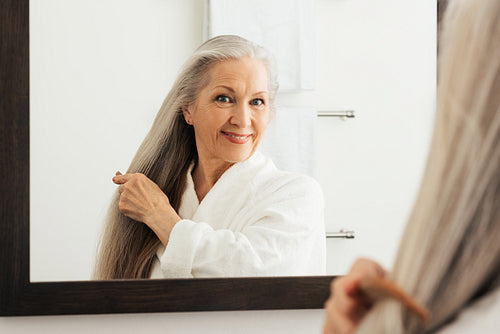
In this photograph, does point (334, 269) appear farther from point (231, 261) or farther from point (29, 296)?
point (29, 296)

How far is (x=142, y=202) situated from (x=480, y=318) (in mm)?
864

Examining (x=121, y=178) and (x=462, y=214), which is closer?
(x=462, y=214)

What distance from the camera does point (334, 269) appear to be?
116 centimetres

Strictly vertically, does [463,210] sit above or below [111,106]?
below

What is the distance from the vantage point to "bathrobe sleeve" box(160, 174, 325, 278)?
1087 millimetres

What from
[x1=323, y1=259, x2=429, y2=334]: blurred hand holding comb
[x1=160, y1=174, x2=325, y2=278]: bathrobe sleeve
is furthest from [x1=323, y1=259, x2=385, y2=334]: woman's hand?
[x1=160, y1=174, x2=325, y2=278]: bathrobe sleeve

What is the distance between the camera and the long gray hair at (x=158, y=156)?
1104 millimetres

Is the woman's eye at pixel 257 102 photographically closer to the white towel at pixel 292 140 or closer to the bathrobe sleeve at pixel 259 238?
the white towel at pixel 292 140

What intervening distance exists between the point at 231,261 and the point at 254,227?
0.09 m

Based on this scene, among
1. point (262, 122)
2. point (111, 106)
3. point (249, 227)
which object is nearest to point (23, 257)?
point (111, 106)

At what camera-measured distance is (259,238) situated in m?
1.10

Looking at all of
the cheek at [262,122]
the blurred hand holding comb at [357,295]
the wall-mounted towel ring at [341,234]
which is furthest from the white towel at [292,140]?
the blurred hand holding comb at [357,295]

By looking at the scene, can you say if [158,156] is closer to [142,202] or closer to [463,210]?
[142,202]

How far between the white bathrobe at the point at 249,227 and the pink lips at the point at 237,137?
44mm
